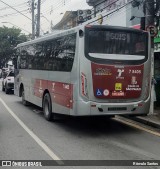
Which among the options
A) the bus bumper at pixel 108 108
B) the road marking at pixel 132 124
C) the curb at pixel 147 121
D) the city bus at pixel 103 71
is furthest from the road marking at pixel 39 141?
the curb at pixel 147 121

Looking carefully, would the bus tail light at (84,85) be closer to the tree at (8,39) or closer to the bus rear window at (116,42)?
the bus rear window at (116,42)

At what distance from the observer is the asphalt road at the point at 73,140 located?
770 cm

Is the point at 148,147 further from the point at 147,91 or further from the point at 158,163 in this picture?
the point at 147,91

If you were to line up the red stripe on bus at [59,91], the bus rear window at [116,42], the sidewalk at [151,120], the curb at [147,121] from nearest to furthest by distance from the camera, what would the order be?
the bus rear window at [116,42], the red stripe on bus at [59,91], the curb at [147,121], the sidewalk at [151,120]

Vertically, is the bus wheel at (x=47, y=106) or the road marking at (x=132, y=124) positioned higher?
the bus wheel at (x=47, y=106)

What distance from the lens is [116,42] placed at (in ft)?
33.6

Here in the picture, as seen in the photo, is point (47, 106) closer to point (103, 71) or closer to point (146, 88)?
point (103, 71)

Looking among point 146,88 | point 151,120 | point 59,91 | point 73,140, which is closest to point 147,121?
point 151,120

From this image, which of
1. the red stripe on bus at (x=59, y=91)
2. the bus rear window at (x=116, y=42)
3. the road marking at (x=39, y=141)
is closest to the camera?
the road marking at (x=39, y=141)

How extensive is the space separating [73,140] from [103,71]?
2053 mm

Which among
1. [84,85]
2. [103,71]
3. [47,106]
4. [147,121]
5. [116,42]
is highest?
[116,42]

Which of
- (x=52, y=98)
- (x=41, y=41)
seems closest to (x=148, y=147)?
(x=52, y=98)

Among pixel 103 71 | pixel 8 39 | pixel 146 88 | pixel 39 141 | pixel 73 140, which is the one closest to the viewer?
pixel 39 141

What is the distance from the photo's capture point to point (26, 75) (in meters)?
16.1
